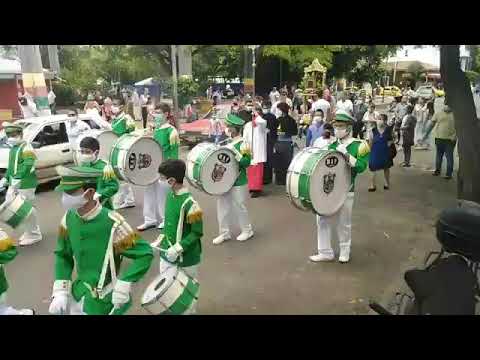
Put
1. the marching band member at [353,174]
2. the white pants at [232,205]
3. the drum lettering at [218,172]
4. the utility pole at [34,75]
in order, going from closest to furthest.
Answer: the marching band member at [353,174] → the drum lettering at [218,172] → the white pants at [232,205] → the utility pole at [34,75]

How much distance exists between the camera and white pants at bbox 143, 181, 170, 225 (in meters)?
7.61

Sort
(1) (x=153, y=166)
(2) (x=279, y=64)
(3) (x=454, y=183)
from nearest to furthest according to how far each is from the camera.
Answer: (1) (x=153, y=166), (3) (x=454, y=183), (2) (x=279, y=64)

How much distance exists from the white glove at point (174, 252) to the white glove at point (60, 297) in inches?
38.2

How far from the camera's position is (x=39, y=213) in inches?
344

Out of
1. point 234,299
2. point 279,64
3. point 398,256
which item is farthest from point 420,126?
point 279,64

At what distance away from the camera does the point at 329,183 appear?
5746 mm

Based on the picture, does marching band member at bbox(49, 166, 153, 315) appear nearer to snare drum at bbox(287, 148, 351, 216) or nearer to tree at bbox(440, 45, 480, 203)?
snare drum at bbox(287, 148, 351, 216)

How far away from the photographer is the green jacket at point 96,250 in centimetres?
316

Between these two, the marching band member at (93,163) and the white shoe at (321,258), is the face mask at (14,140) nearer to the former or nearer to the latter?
the marching band member at (93,163)

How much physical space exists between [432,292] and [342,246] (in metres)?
3.93

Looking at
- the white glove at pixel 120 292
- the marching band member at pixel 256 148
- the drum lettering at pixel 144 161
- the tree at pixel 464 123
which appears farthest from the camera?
the marching band member at pixel 256 148

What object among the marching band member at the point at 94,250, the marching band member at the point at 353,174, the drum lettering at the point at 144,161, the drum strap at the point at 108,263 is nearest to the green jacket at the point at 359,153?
the marching band member at the point at 353,174

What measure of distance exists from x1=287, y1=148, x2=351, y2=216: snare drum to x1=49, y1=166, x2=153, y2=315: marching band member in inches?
107

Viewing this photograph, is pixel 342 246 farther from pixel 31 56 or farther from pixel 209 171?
pixel 31 56
